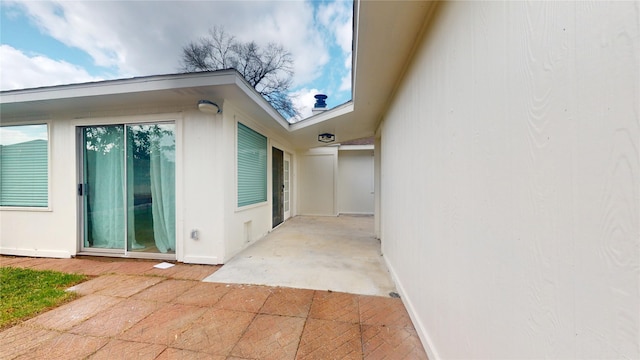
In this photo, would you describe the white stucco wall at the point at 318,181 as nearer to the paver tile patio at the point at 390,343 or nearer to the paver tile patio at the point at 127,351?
the paver tile patio at the point at 390,343

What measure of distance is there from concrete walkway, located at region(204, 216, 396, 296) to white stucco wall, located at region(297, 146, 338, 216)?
2.82 m

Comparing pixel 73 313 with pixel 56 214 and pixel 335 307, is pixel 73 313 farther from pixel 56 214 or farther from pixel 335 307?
pixel 56 214

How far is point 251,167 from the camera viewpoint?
427 centimetres

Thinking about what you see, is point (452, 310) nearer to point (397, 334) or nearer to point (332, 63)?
point (397, 334)

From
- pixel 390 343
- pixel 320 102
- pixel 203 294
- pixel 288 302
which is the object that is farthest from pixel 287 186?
pixel 390 343

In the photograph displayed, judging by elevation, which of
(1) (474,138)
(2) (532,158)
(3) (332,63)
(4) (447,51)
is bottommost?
(2) (532,158)

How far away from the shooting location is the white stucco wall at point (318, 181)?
7.94 metres

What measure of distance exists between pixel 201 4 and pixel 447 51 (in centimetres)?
683

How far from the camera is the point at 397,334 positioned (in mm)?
1799

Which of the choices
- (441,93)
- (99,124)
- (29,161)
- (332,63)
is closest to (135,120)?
(99,124)

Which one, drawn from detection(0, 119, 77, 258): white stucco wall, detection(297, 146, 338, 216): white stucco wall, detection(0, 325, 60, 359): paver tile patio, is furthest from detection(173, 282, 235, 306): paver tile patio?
detection(297, 146, 338, 216): white stucco wall

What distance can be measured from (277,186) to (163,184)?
284 cm

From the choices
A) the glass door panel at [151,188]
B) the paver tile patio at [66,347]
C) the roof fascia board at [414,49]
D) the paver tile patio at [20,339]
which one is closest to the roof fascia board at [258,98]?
the glass door panel at [151,188]

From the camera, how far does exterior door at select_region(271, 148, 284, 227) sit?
5656 mm
